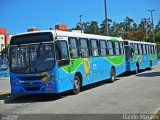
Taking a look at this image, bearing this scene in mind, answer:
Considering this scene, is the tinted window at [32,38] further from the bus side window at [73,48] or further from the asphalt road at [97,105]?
the asphalt road at [97,105]

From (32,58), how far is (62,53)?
1.25 metres

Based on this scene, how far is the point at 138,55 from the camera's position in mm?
29734

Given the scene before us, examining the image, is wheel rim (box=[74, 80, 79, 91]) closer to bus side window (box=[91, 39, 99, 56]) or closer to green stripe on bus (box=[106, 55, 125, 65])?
bus side window (box=[91, 39, 99, 56])

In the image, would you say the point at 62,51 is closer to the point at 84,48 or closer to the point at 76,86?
the point at 76,86

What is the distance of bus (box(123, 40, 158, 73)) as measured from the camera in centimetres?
2743

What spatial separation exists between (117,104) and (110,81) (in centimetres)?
935

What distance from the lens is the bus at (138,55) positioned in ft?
90.0

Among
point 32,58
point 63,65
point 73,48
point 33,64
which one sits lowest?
point 63,65

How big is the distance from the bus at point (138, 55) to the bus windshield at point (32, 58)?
12.8 m

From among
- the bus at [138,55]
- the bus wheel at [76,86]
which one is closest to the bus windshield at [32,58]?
the bus wheel at [76,86]

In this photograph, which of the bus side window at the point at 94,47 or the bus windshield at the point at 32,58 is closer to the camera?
the bus windshield at the point at 32,58

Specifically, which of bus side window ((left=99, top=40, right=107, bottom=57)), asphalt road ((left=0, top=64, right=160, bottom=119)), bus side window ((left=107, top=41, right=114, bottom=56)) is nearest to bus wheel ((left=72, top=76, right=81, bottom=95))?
asphalt road ((left=0, top=64, right=160, bottom=119))

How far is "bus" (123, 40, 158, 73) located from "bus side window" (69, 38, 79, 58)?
34.5 ft

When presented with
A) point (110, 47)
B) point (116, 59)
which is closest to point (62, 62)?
point (110, 47)
